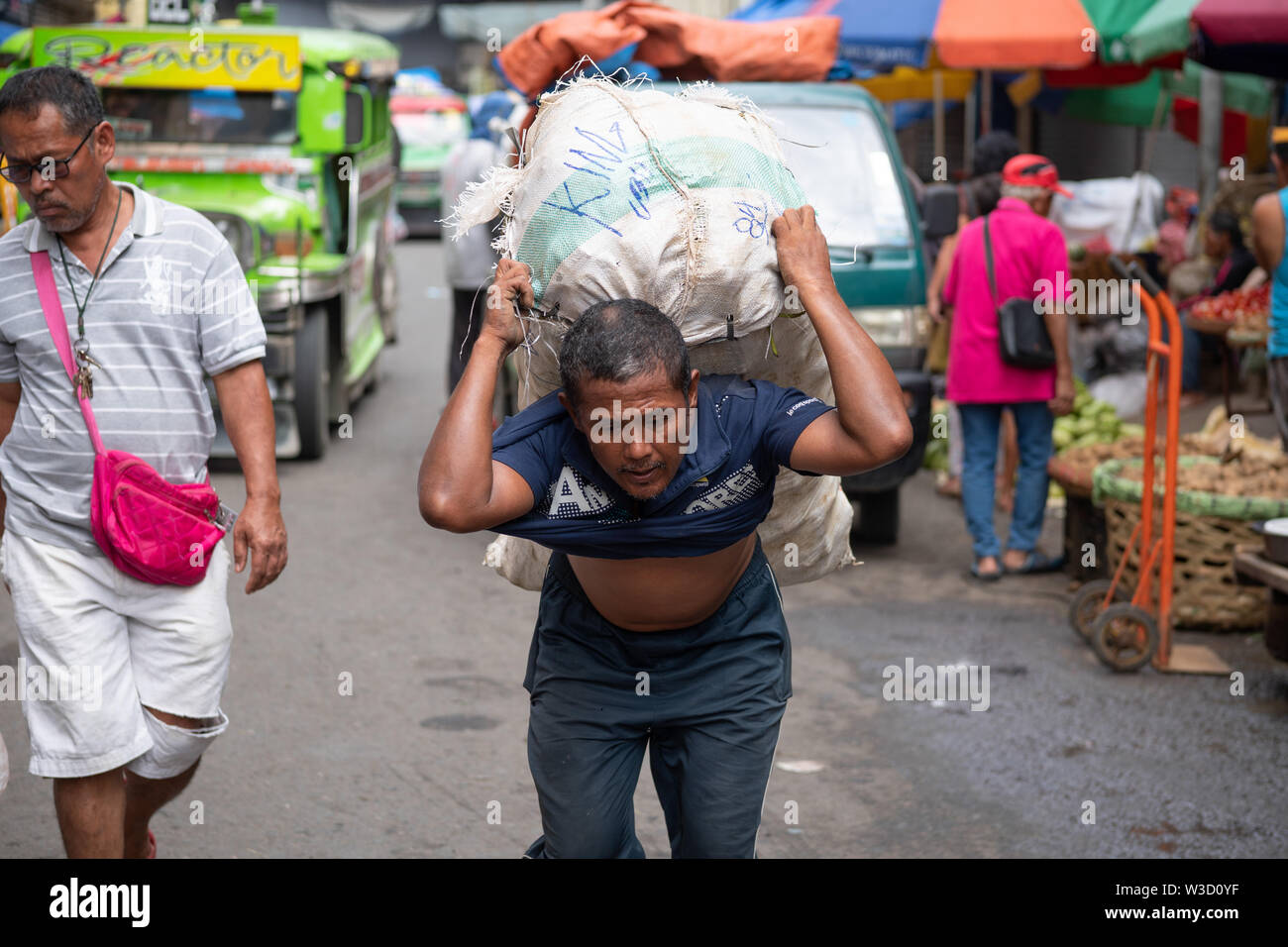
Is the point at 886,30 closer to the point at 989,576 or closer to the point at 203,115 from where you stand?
the point at 203,115

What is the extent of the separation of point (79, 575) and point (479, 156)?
645 cm

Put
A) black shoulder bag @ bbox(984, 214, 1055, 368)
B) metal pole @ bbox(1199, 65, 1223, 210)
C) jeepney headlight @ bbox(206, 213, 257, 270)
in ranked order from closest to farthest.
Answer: black shoulder bag @ bbox(984, 214, 1055, 368) < jeepney headlight @ bbox(206, 213, 257, 270) < metal pole @ bbox(1199, 65, 1223, 210)

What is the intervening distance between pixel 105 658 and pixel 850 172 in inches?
215

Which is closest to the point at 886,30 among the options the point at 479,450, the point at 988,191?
the point at 988,191

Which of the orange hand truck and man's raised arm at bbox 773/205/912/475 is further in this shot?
the orange hand truck

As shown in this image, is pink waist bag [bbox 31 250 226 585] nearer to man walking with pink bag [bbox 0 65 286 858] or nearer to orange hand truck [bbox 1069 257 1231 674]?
man walking with pink bag [bbox 0 65 286 858]

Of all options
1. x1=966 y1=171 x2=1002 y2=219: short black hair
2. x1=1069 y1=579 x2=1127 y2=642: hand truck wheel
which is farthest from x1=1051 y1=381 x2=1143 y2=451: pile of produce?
x1=1069 y1=579 x2=1127 y2=642: hand truck wheel

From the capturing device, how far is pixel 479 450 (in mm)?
2699

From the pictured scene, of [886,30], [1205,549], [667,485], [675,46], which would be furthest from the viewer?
[886,30]

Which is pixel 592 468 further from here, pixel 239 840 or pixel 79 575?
pixel 239 840

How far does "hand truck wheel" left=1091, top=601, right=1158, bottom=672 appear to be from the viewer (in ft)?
19.9

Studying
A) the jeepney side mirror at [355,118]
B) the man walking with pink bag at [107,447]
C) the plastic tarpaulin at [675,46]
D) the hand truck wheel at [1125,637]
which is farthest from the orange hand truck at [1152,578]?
the jeepney side mirror at [355,118]

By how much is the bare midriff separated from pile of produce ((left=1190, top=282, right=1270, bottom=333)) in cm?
620
